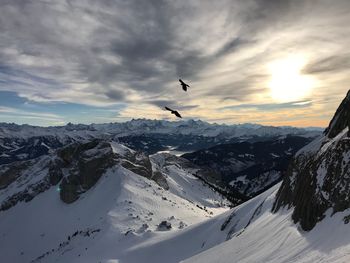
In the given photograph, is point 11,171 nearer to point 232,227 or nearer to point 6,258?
point 6,258

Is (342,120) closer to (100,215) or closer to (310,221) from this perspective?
(310,221)

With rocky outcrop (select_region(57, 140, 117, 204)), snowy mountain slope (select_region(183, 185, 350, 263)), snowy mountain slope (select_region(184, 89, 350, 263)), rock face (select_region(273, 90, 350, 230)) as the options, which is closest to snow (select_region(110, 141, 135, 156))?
rocky outcrop (select_region(57, 140, 117, 204))

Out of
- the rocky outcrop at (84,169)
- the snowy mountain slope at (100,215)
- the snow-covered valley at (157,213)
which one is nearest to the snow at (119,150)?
the snowy mountain slope at (100,215)

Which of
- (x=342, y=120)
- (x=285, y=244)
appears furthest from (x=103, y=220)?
(x=285, y=244)

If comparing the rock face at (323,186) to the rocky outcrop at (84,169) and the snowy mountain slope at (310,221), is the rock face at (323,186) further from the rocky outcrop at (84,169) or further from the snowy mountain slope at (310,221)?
the rocky outcrop at (84,169)

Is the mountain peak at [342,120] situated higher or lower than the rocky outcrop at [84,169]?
higher

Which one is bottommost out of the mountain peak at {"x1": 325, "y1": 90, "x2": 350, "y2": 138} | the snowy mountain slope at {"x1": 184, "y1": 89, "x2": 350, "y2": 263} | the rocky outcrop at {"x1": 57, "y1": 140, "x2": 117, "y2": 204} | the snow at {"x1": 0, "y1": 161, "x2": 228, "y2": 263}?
the snow at {"x1": 0, "y1": 161, "x2": 228, "y2": 263}

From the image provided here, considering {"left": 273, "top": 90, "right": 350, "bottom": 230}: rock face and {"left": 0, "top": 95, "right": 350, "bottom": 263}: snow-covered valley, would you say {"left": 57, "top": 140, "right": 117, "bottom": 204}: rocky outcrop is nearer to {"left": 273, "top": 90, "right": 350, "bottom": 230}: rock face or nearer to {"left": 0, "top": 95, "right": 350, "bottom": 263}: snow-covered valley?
{"left": 0, "top": 95, "right": 350, "bottom": 263}: snow-covered valley

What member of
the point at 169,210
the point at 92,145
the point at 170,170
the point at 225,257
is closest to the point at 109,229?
the point at 169,210
